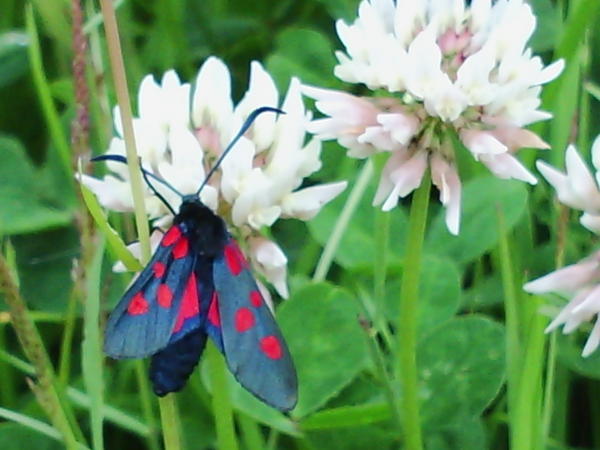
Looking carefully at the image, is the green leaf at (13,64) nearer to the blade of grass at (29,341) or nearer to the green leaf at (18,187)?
the green leaf at (18,187)

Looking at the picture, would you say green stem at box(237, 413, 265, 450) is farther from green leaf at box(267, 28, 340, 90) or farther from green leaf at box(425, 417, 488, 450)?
green leaf at box(267, 28, 340, 90)

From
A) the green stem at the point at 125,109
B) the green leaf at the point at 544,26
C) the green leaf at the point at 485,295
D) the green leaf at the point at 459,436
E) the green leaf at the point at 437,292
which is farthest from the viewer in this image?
the green leaf at the point at 544,26

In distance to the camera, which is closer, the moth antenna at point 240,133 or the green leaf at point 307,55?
the moth antenna at point 240,133

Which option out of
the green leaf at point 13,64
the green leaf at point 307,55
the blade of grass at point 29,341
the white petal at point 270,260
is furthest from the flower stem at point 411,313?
the green leaf at point 13,64

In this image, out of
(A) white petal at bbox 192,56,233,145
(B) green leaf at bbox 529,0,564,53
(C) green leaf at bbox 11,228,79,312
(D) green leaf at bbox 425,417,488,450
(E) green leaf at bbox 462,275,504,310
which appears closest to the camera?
(A) white petal at bbox 192,56,233,145

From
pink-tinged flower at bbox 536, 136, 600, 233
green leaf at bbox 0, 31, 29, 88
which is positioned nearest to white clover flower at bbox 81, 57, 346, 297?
pink-tinged flower at bbox 536, 136, 600, 233

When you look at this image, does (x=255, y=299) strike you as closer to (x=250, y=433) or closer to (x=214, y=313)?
(x=214, y=313)
